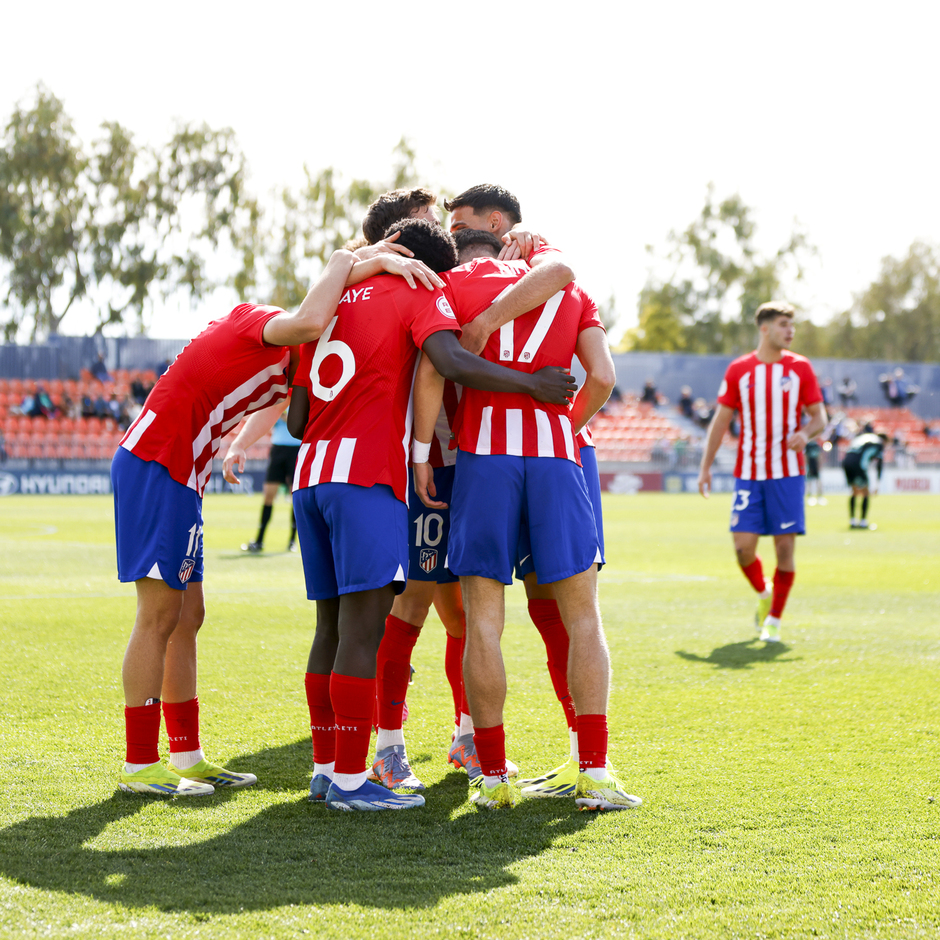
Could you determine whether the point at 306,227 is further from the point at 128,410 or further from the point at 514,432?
the point at 514,432

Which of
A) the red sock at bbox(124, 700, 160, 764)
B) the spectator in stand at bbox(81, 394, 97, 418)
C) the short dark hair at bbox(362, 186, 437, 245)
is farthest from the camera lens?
the spectator in stand at bbox(81, 394, 97, 418)

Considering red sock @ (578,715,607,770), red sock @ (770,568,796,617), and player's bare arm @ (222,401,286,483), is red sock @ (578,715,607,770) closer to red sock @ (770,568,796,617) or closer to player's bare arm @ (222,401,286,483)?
player's bare arm @ (222,401,286,483)

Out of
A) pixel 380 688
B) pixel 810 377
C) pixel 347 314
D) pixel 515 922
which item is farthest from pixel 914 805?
pixel 810 377

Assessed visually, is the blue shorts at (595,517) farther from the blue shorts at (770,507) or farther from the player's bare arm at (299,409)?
the blue shorts at (770,507)

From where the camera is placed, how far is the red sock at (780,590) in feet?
23.6

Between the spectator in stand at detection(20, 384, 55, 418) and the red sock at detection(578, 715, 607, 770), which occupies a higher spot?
the spectator in stand at detection(20, 384, 55, 418)

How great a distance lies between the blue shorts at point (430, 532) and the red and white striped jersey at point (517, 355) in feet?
1.05

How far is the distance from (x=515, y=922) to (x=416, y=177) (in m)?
52.8

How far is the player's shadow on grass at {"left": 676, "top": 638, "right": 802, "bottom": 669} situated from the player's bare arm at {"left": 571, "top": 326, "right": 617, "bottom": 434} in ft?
9.15

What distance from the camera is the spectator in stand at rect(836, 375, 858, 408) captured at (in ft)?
150

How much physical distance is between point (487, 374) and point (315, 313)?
0.60 meters

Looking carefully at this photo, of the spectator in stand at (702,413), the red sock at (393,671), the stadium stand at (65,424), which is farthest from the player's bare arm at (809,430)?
the spectator in stand at (702,413)

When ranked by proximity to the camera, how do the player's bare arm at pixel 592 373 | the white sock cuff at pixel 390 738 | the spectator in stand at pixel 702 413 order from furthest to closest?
the spectator in stand at pixel 702 413, the white sock cuff at pixel 390 738, the player's bare arm at pixel 592 373

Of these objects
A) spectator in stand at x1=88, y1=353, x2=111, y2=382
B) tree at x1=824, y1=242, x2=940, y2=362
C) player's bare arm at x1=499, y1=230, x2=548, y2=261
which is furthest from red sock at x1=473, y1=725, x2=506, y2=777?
tree at x1=824, y1=242, x2=940, y2=362
